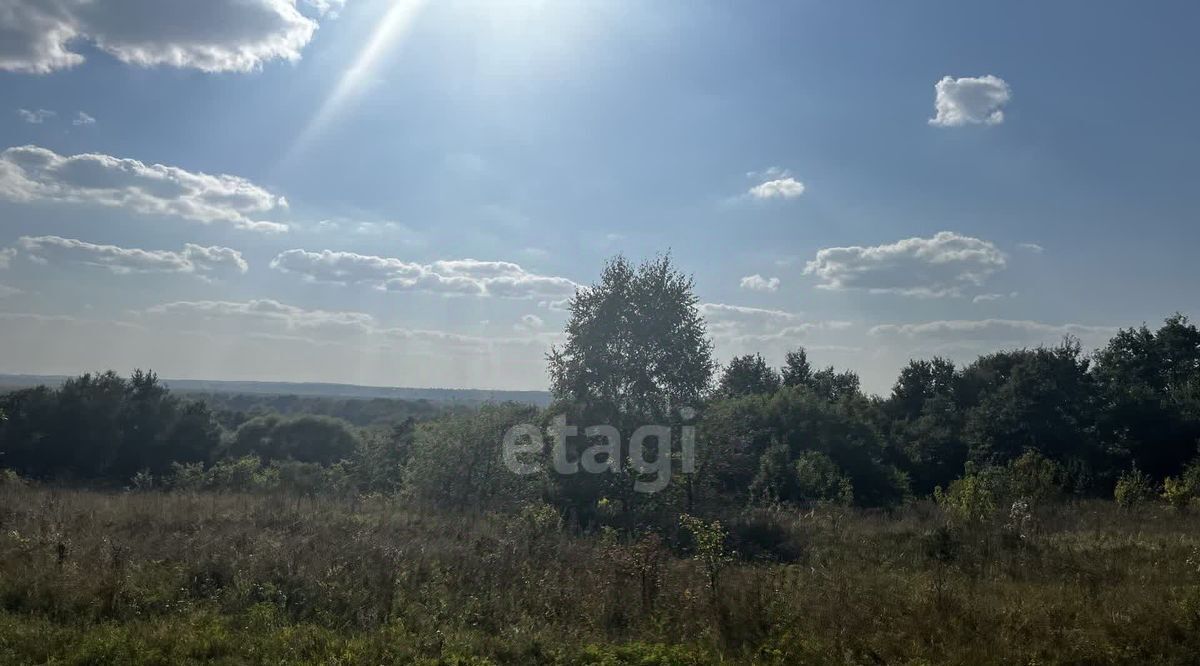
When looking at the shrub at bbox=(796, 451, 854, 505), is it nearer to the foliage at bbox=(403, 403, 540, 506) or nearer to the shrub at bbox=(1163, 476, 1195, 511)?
the shrub at bbox=(1163, 476, 1195, 511)

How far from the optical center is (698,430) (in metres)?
19.6

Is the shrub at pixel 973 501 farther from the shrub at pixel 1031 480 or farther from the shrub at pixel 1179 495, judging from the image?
the shrub at pixel 1179 495

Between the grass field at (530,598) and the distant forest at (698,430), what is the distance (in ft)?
23.4

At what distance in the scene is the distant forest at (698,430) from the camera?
20.3 metres

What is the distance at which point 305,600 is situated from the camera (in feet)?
28.2

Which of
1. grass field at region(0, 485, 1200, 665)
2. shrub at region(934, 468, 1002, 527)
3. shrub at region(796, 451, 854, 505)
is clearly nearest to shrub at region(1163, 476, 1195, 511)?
shrub at region(934, 468, 1002, 527)

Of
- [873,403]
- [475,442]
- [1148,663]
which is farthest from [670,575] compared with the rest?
[873,403]

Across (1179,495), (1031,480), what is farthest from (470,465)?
(1179,495)

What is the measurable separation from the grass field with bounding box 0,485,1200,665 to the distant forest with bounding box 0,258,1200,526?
7.13m

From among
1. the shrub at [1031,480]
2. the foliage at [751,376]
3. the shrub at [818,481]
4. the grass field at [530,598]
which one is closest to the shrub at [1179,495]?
the shrub at [1031,480]

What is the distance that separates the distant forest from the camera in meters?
20.3

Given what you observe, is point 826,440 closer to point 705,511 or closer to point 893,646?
point 705,511

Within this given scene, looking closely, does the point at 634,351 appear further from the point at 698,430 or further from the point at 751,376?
the point at 751,376

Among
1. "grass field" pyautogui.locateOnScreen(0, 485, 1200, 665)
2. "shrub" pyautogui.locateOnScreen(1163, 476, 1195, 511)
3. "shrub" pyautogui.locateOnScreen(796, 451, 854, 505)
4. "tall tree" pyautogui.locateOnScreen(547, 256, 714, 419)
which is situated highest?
"tall tree" pyautogui.locateOnScreen(547, 256, 714, 419)
